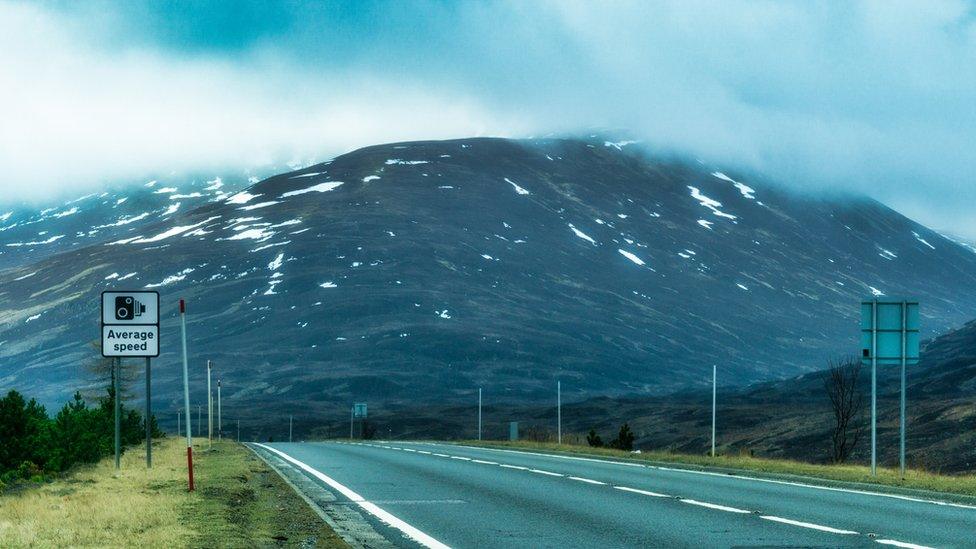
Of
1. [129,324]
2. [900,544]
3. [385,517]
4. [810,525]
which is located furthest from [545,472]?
[900,544]

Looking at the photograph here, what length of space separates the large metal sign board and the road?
5.05 m

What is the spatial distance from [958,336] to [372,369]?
8245cm

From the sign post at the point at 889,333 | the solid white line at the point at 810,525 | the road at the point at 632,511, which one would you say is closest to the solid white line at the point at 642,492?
the road at the point at 632,511

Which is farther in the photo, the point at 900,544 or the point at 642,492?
the point at 642,492

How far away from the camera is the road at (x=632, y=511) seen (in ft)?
47.1

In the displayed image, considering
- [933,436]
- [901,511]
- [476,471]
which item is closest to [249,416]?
[933,436]

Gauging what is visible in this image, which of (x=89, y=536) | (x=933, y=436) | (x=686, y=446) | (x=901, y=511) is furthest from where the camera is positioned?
(x=686, y=446)

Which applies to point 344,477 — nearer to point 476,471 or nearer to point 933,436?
point 476,471

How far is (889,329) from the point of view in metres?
30.1

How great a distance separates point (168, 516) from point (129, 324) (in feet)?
40.6

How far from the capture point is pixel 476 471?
95.3ft

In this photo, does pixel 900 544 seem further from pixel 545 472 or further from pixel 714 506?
pixel 545 472

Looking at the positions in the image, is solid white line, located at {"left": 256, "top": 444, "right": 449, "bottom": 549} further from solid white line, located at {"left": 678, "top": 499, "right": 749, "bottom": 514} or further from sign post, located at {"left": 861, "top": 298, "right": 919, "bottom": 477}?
sign post, located at {"left": 861, "top": 298, "right": 919, "bottom": 477}

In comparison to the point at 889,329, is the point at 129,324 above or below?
above
